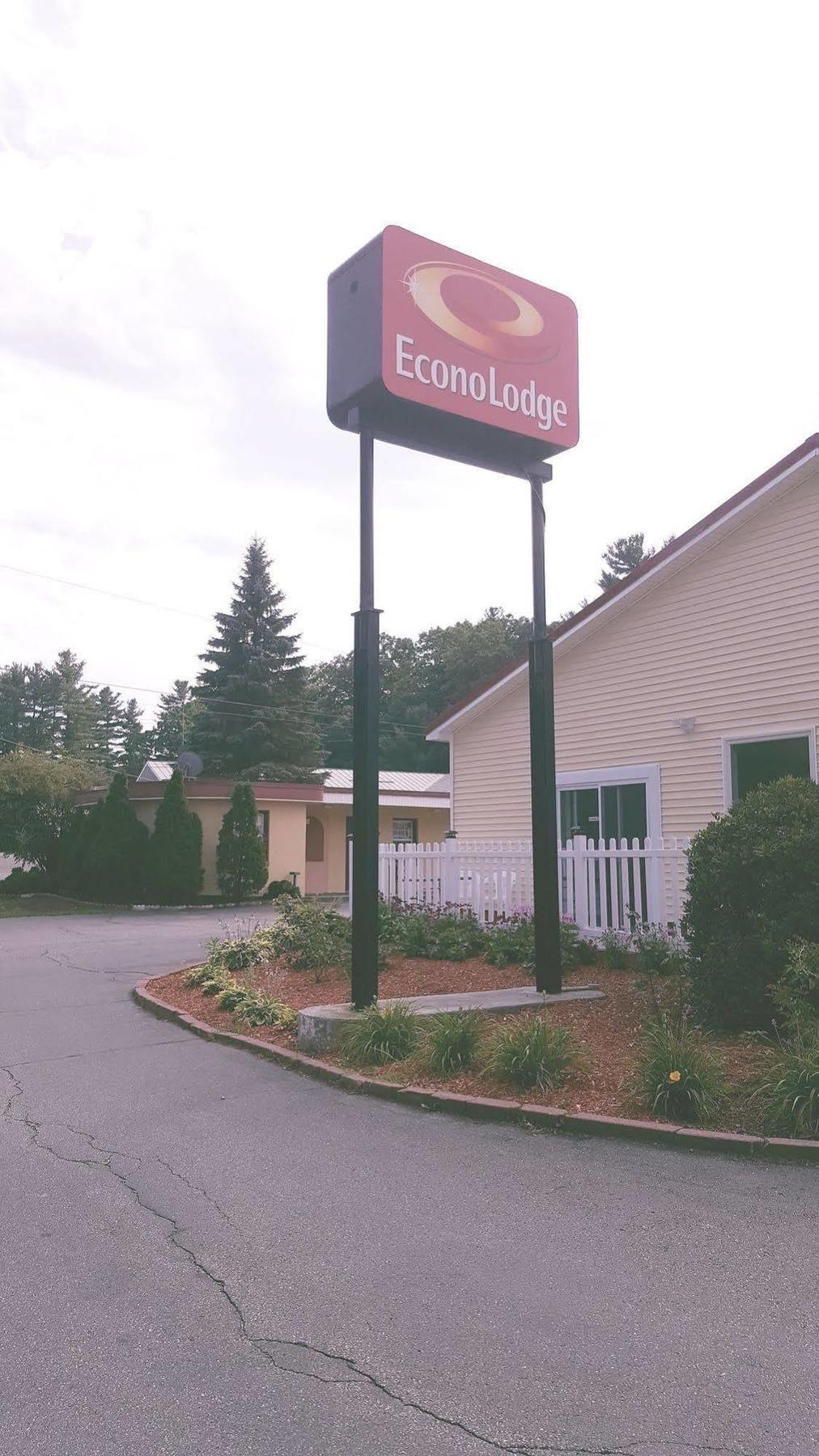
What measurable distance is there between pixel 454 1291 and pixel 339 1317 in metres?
0.44

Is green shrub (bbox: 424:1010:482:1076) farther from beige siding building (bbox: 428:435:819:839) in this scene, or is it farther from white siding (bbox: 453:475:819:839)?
white siding (bbox: 453:475:819:839)

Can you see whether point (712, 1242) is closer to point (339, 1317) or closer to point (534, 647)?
point (339, 1317)

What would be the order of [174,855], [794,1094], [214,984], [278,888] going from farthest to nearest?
[278,888] → [174,855] → [214,984] → [794,1094]

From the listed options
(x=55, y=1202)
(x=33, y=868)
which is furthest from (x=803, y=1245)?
(x=33, y=868)

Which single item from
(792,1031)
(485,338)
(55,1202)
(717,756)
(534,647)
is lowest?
(55,1202)

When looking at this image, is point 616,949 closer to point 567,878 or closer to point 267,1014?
point 567,878

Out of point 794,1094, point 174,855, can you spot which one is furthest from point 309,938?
point 174,855

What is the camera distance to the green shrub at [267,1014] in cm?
845

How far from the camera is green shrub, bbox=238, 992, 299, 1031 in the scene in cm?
845

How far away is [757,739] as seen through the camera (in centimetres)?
1179

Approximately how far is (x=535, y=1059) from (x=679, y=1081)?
93cm

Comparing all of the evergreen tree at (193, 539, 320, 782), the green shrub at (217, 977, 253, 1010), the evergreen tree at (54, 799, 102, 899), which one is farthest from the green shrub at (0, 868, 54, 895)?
the green shrub at (217, 977, 253, 1010)

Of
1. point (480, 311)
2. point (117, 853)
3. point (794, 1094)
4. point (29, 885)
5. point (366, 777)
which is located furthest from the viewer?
point (29, 885)

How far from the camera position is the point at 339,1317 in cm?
338
